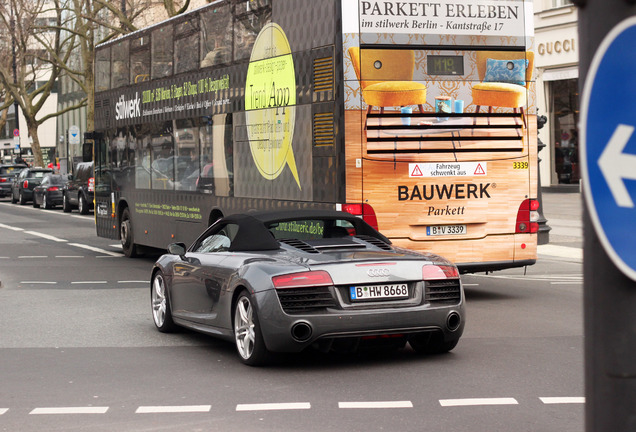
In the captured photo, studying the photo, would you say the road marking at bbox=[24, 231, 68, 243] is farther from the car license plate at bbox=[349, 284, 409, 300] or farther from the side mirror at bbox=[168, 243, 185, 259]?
the car license plate at bbox=[349, 284, 409, 300]

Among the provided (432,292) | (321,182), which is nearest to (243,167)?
(321,182)

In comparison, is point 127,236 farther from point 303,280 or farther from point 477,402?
point 477,402

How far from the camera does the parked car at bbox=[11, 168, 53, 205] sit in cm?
5059

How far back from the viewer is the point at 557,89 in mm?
38094

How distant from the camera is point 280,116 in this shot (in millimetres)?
14320

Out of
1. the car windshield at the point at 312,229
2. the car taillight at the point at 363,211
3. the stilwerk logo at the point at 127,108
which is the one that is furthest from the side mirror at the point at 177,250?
the stilwerk logo at the point at 127,108

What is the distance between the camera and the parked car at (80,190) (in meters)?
39.8

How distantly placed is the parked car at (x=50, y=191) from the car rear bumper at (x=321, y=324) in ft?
126

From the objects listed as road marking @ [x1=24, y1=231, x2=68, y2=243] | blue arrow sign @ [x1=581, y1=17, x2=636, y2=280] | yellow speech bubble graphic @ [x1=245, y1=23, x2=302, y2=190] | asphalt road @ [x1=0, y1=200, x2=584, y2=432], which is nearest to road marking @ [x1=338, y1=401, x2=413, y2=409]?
asphalt road @ [x1=0, y1=200, x2=584, y2=432]

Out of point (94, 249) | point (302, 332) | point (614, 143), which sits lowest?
point (94, 249)

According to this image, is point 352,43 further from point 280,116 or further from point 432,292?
point 432,292

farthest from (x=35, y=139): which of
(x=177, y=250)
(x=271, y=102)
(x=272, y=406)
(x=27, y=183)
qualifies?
(x=272, y=406)

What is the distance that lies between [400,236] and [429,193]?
2.09 ft

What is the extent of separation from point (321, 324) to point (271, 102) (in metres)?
6.73
